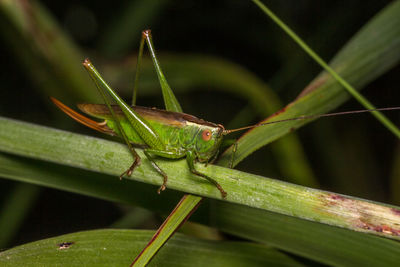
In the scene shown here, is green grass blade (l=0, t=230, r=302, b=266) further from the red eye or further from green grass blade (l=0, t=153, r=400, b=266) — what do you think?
the red eye

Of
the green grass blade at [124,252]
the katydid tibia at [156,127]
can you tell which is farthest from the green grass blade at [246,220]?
the katydid tibia at [156,127]

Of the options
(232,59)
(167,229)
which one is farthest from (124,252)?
(232,59)

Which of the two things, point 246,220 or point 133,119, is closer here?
point 246,220

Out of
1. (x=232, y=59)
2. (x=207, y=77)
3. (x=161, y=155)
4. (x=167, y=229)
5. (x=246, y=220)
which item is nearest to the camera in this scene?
(x=167, y=229)

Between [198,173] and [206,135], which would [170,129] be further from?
[198,173]

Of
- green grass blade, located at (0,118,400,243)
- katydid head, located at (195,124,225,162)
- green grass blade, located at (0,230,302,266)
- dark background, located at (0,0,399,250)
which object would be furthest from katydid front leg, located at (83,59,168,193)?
dark background, located at (0,0,399,250)

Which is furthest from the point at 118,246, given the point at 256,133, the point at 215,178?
the point at 256,133

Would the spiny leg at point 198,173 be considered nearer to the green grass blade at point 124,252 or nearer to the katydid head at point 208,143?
the katydid head at point 208,143

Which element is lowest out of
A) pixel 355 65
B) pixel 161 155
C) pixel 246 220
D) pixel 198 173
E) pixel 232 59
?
pixel 246 220
